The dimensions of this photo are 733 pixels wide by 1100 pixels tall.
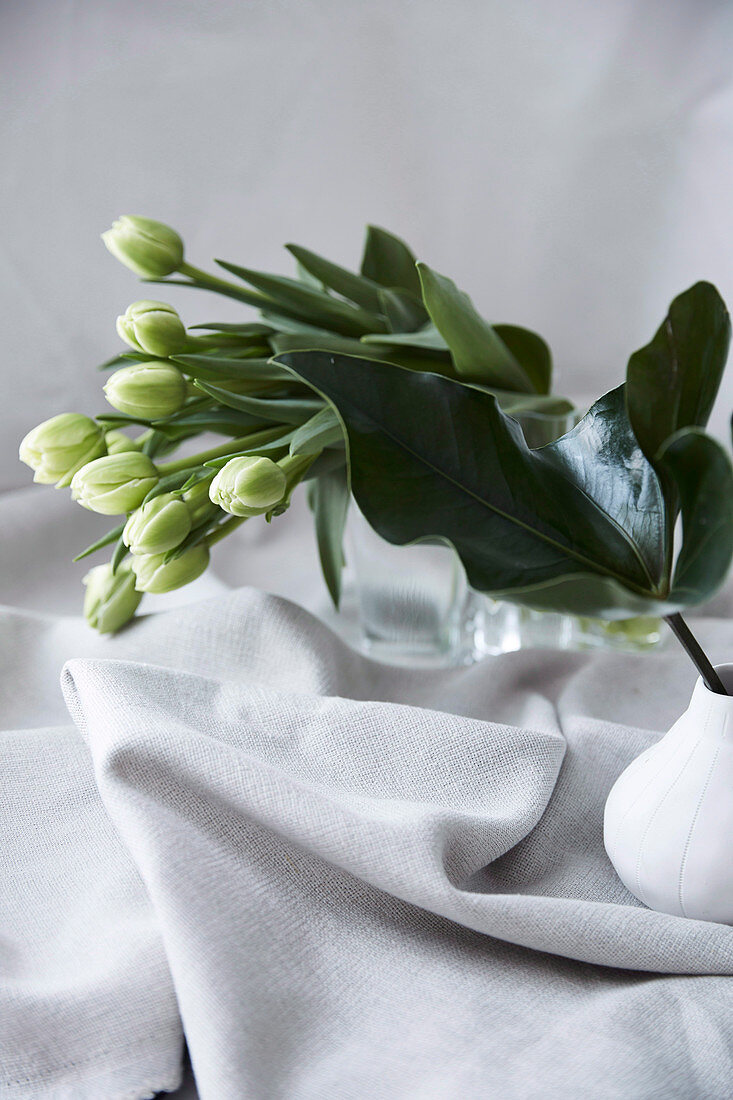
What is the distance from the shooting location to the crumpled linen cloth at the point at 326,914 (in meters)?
0.37

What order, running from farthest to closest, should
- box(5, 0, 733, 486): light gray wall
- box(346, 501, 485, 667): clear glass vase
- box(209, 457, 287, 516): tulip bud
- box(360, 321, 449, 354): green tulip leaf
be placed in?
1. box(5, 0, 733, 486): light gray wall
2. box(346, 501, 485, 667): clear glass vase
3. box(360, 321, 449, 354): green tulip leaf
4. box(209, 457, 287, 516): tulip bud

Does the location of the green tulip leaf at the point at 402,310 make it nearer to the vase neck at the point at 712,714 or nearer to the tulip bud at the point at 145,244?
→ the tulip bud at the point at 145,244

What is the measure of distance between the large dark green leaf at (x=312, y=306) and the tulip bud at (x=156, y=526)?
0.16m

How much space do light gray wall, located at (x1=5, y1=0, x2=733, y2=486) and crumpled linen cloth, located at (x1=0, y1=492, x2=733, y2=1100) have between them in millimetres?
520

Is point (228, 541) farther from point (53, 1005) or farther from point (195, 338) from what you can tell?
point (53, 1005)

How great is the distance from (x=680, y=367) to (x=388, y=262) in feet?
1.27

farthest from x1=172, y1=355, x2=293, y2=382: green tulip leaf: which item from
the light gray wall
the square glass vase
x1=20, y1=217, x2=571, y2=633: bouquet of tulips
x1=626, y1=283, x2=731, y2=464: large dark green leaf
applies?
the light gray wall

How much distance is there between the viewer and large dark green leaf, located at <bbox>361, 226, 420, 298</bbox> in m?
0.71

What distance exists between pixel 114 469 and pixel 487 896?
29cm

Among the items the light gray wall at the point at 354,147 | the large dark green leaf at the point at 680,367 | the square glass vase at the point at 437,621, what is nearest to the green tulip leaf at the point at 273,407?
the square glass vase at the point at 437,621

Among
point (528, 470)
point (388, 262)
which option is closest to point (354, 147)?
point (388, 262)

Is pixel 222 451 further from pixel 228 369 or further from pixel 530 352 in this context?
pixel 530 352

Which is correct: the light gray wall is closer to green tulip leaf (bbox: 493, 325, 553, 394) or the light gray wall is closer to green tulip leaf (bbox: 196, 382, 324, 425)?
green tulip leaf (bbox: 493, 325, 553, 394)

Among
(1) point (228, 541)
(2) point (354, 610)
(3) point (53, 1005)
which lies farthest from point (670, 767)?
(1) point (228, 541)
